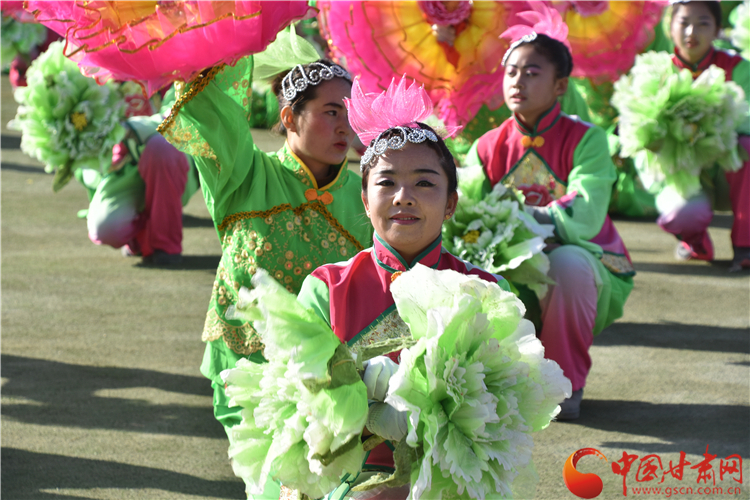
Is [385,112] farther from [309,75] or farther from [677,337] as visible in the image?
[677,337]

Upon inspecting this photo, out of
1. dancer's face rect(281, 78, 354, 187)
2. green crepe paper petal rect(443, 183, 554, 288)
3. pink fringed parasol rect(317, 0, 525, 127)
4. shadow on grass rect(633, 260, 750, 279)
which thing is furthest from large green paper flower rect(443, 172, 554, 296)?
shadow on grass rect(633, 260, 750, 279)

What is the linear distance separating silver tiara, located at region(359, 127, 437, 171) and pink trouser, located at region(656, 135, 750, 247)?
15.0 ft

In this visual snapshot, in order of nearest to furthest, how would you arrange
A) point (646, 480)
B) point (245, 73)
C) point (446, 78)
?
1. point (245, 73)
2. point (646, 480)
3. point (446, 78)

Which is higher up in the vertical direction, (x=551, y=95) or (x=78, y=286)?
(x=551, y=95)

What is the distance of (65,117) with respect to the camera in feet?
18.4

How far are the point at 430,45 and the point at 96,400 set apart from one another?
2318mm

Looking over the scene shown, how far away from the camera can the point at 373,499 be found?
6.23 ft

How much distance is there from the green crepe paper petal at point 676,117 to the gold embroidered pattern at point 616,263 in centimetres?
168

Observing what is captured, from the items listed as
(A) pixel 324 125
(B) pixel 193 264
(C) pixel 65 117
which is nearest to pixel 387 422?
(A) pixel 324 125

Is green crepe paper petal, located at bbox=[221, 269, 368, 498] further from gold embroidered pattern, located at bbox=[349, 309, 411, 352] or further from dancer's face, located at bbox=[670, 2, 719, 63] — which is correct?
dancer's face, located at bbox=[670, 2, 719, 63]

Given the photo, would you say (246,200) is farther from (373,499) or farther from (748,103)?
(748,103)

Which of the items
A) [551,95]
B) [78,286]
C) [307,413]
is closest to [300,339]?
[307,413]

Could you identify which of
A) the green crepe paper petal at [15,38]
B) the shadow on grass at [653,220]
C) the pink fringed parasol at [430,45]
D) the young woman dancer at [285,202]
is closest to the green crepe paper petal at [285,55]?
the young woman dancer at [285,202]

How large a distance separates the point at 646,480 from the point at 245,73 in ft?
6.72
